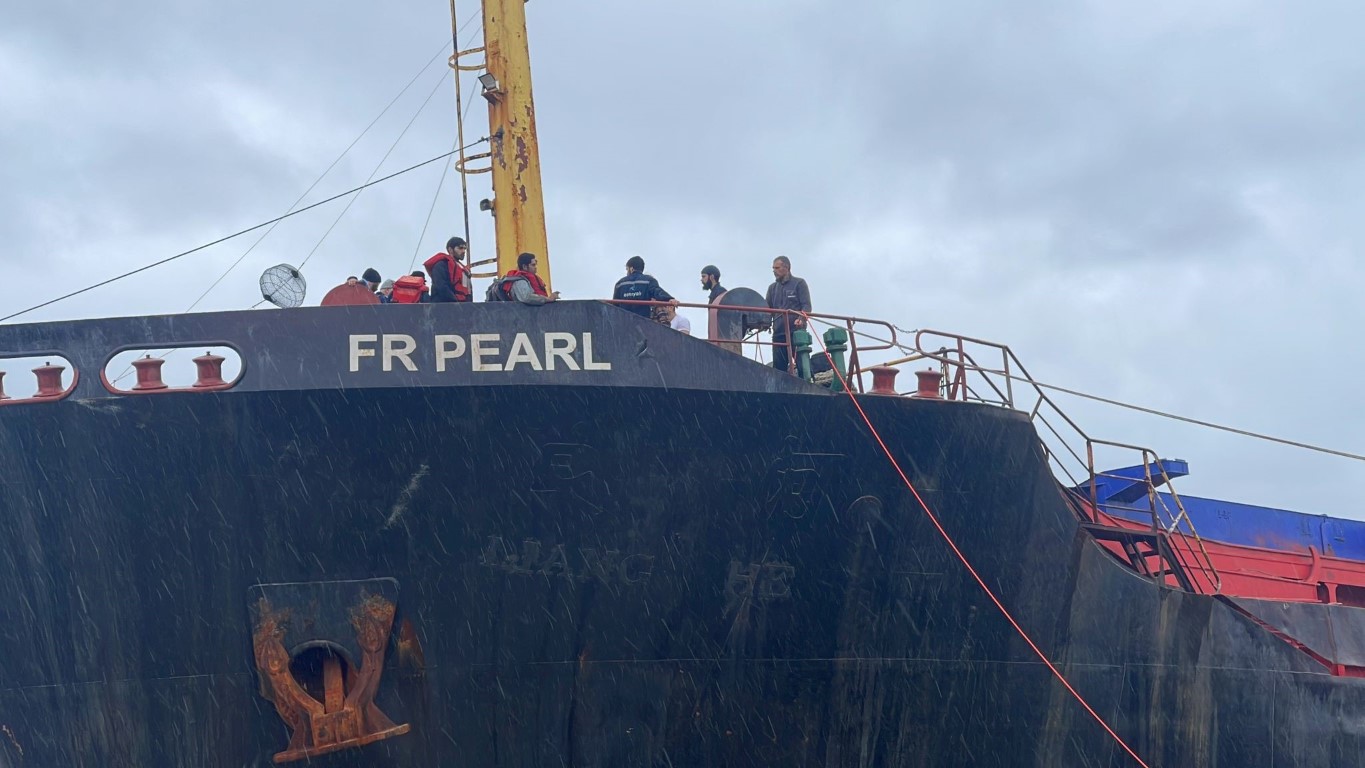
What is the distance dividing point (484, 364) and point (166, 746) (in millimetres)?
3560

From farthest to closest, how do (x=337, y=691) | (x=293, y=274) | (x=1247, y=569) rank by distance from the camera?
(x=1247, y=569), (x=293, y=274), (x=337, y=691)

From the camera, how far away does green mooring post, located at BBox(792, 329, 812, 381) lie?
1055 centimetres

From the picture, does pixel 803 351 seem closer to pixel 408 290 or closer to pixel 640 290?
pixel 640 290

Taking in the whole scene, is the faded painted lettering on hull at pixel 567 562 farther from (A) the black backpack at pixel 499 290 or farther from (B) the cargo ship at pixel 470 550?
(A) the black backpack at pixel 499 290

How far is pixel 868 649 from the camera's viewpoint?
33.8ft

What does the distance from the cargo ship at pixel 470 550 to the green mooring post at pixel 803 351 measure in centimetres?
5

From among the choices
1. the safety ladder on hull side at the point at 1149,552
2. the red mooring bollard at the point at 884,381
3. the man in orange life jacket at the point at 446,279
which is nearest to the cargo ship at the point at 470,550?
the red mooring bollard at the point at 884,381

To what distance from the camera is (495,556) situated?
31.5 ft

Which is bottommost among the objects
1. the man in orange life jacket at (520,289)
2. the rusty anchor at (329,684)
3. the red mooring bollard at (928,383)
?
the rusty anchor at (329,684)

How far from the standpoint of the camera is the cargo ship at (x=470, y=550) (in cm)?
941

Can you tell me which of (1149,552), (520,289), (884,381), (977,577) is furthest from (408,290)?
(1149,552)

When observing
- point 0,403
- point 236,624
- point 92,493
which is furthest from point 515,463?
point 0,403

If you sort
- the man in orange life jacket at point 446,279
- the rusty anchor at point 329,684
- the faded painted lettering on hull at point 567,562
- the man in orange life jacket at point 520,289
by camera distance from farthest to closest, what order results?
1. the man in orange life jacket at point 446,279
2. the man in orange life jacket at point 520,289
3. the faded painted lettering on hull at point 567,562
4. the rusty anchor at point 329,684

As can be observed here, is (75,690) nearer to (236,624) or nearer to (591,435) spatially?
(236,624)
